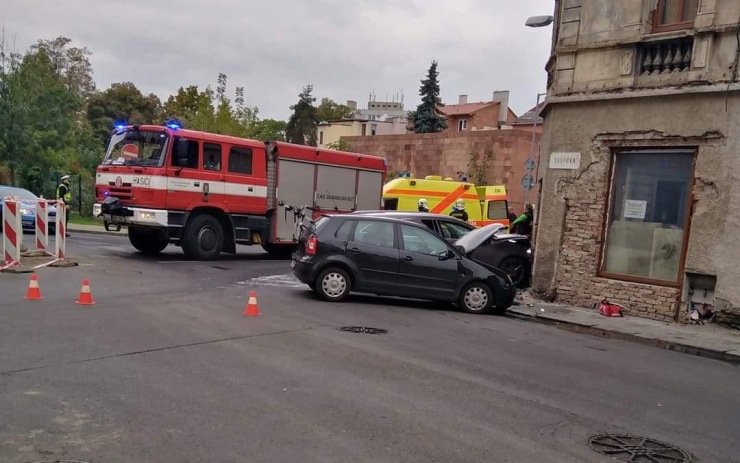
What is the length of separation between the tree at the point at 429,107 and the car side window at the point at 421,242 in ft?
147

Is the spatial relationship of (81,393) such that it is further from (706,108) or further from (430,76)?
(430,76)

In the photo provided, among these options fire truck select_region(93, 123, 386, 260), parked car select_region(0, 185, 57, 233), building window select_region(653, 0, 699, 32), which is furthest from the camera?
parked car select_region(0, 185, 57, 233)

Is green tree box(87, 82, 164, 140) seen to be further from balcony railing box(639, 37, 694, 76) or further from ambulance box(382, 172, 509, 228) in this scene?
balcony railing box(639, 37, 694, 76)

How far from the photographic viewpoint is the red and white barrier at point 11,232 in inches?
458

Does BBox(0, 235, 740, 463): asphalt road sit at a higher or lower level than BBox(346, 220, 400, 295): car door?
lower

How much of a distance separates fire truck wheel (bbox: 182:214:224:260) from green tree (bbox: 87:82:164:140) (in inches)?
2004

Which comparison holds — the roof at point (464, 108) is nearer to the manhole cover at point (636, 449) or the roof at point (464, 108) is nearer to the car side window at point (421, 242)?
the car side window at point (421, 242)

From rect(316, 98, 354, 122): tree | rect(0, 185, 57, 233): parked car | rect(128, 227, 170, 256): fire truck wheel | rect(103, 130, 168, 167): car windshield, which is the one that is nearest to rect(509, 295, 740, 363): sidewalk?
rect(103, 130, 168, 167): car windshield

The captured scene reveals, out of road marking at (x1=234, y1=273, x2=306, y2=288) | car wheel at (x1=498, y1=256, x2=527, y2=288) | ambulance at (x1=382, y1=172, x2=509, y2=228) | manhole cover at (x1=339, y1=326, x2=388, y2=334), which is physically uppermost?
ambulance at (x1=382, y1=172, x2=509, y2=228)

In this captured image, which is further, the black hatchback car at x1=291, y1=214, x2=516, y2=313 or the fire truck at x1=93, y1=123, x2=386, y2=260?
the fire truck at x1=93, y1=123, x2=386, y2=260

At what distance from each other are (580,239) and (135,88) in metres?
64.3

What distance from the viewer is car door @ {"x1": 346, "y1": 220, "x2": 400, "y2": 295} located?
34.4 ft

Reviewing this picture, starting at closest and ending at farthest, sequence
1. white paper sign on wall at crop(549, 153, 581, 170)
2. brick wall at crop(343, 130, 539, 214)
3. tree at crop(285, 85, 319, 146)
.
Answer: white paper sign on wall at crop(549, 153, 581, 170)
brick wall at crop(343, 130, 539, 214)
tree at crop(285, 85, 319, 146)

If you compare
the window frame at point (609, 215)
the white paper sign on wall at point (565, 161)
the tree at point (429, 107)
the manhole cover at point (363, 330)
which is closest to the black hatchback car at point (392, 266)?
the manhole cover at point (363, 330)
